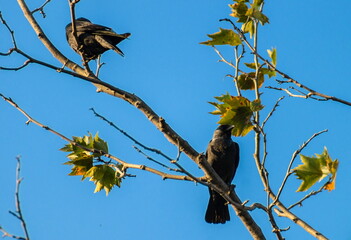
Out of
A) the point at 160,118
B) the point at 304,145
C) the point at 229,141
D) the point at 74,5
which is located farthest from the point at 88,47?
the point at 304,145

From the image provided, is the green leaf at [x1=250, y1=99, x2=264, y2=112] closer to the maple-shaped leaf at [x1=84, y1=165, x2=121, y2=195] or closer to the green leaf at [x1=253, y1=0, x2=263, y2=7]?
the green leaf at [x1=253, y1=0, x2=263, y2=7]

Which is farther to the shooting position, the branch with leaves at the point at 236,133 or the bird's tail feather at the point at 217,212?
the bird's tail feather at the point at 217,212

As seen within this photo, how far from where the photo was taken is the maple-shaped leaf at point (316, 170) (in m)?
3.34

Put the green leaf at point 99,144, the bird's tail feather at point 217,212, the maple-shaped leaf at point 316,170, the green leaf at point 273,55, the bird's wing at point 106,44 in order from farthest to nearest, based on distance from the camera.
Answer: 1. the bird's tail feather at point 217,212
2. the bird's wing at point 106,44
3. the green leaf at point 99,144
4. the green leaf at point 273,55
5. the maple-shaped leaf at point 316,170

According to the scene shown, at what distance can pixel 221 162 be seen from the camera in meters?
8.04

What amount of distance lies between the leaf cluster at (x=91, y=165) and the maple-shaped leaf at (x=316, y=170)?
5.48ft

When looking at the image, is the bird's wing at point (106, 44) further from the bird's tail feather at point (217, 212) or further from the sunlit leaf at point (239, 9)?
the sunlit leaf at point (239, 9)

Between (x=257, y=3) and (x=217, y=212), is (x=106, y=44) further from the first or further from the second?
(x=257, y=3)

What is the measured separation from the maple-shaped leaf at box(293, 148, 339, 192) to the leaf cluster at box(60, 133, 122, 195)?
65.8 inches

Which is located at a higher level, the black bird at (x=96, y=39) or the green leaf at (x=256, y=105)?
the black bird at (x=96, y=39)

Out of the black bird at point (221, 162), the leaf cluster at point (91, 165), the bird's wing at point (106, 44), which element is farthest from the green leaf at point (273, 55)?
the black bird at point (221, 162)

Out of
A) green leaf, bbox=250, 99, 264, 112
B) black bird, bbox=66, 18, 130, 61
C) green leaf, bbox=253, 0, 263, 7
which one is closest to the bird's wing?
black bird, bbox=66, 18, 130, 61

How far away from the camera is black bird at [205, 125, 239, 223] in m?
8.07

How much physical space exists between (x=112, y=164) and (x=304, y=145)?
5.18 feet
